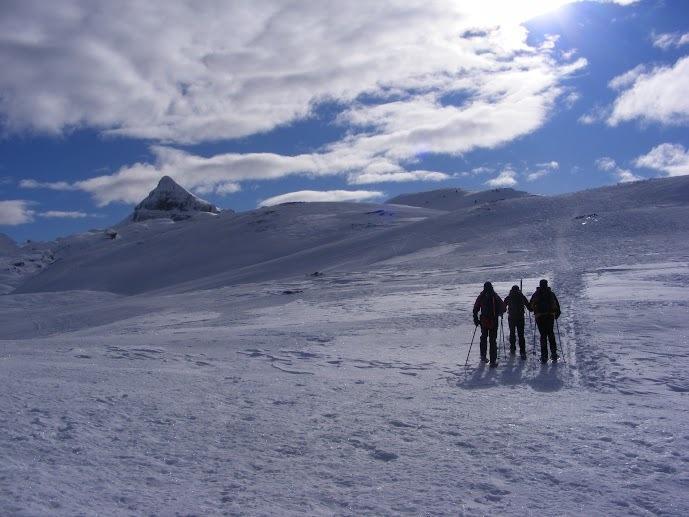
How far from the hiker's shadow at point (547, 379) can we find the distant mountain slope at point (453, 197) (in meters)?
113

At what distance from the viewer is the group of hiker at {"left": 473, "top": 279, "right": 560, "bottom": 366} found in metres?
12.3

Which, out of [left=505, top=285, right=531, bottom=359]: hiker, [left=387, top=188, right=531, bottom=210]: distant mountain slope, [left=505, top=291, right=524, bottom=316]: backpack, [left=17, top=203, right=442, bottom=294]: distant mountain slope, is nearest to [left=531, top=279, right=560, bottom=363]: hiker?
[left=505, top=285, right=531, bottom=359]: hiker

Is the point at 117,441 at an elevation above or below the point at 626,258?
below

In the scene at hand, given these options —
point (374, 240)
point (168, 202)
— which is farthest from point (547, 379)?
point (168, 202)

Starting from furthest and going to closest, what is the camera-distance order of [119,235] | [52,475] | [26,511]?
[119,235]
[52,475]
[26,511]

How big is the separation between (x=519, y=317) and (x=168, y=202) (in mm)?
166312

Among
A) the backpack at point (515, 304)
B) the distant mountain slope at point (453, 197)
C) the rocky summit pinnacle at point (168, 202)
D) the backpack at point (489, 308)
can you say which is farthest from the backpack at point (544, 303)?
the rocky summit pinnacle at point (168, 202)

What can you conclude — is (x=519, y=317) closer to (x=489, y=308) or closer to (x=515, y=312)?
(x=515, y=312)

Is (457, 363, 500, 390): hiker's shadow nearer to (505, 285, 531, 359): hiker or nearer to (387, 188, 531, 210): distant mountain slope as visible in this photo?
(505, 285, 531, 359): hiker

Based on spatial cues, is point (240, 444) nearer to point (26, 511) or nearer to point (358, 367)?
point (26, 511)

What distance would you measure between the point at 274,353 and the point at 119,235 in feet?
297

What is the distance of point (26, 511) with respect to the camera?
4.90 meters

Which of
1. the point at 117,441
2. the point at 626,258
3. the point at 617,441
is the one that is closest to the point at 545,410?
the point at 617,441

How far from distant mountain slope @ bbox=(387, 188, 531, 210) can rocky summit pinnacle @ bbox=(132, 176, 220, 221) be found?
5321 cm
